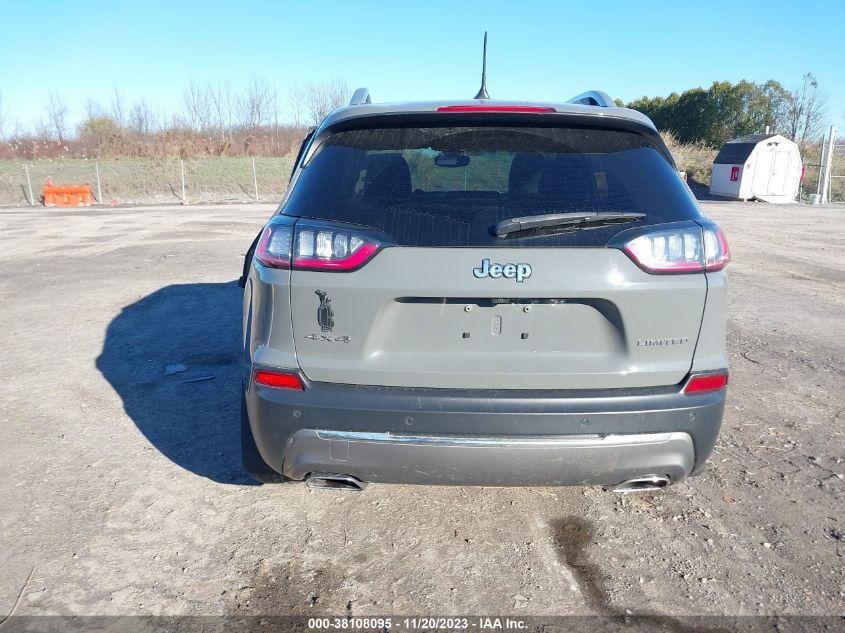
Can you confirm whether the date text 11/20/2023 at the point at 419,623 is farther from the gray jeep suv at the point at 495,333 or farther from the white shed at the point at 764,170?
the white shed at the point at 764,170

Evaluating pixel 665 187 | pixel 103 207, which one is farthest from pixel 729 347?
pixel 103 207

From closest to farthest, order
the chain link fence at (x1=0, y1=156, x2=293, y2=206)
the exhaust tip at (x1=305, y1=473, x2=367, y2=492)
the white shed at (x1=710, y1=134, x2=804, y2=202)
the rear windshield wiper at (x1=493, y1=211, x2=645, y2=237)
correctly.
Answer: the rear windshield wiper at (x1=493, y1=211, x2=645, y2=237), the exhaust tip at (x1=305, y1=473, x2=367, y2=492), the white shed at (x1=710, y1=134, x2=804, y2=202), the chain link fence at (x1=0, y1=156, x2=293, y2=206)

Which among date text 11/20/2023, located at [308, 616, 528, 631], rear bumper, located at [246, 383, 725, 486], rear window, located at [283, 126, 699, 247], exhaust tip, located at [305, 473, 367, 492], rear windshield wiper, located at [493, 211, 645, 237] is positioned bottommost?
date text 11/20/2023, located at [308, 616, 528, 631]

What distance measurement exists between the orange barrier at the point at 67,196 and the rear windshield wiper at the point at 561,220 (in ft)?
95.5

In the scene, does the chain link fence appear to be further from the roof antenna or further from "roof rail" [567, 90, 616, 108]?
"roof rail" [567, 90, 616, 108]

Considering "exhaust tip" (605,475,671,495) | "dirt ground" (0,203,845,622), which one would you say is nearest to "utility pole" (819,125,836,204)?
"dirt ground" (0,203,845,622)

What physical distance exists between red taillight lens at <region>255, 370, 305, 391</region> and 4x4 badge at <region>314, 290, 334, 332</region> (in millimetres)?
234

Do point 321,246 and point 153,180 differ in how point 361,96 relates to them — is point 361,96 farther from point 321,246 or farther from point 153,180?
point 153,180

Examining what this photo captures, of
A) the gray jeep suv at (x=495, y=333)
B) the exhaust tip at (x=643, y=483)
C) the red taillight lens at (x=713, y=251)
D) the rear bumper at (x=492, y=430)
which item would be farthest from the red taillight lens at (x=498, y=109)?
the exhaust tip at (x=643, y=483)

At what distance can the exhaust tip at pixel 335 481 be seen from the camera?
266 centimetres

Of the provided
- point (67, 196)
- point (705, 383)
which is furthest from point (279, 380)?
point (67, 196)

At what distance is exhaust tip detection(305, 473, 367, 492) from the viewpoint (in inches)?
105

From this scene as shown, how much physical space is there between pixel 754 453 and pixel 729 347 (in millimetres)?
2527

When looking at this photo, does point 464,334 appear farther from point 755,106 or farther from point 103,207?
point 755,106
